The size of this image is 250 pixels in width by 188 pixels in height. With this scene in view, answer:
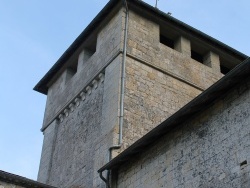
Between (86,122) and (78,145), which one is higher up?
(86,122)

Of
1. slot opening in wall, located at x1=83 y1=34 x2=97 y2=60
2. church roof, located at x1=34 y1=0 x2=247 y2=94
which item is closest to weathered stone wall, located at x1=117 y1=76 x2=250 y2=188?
Answer: church roof, located at x1=34 y1=0 x2=247 y2=94

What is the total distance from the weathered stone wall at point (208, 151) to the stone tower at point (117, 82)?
64.1 inches

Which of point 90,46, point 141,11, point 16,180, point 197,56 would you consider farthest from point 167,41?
point 16,180

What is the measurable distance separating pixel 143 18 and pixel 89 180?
4.61 meters

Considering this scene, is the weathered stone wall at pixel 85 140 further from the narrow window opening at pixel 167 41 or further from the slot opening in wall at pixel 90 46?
the narrow window opening at pixel 167 41

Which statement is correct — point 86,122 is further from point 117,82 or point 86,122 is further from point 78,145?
point 117,82

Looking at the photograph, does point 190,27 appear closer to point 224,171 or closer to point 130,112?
point 130,112

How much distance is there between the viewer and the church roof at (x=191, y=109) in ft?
20.1

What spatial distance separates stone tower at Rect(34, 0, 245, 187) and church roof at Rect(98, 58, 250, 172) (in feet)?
2.67

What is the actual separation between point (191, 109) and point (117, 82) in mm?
3350

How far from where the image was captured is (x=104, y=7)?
11.7m

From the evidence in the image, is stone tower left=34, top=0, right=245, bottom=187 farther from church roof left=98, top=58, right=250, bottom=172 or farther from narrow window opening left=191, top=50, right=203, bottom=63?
church roof left=98, top=58, right=250, bottom=172

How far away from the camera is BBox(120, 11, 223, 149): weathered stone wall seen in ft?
31.4

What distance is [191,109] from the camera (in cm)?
678
